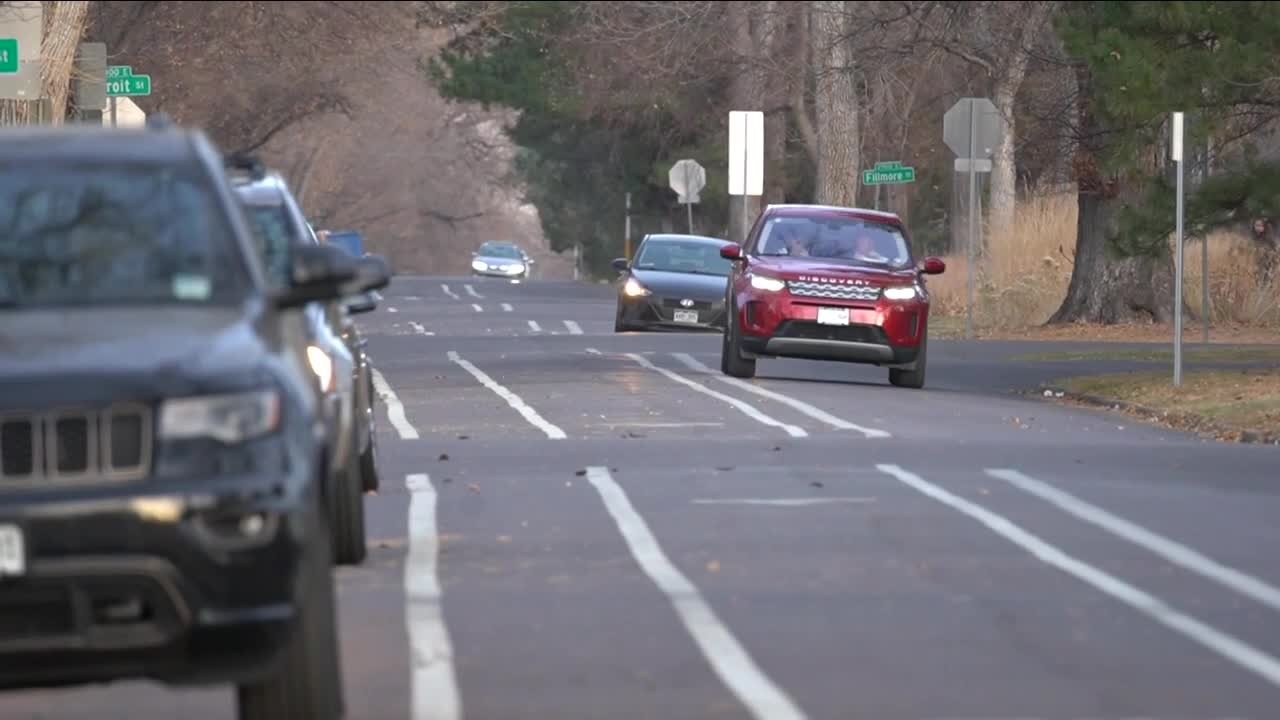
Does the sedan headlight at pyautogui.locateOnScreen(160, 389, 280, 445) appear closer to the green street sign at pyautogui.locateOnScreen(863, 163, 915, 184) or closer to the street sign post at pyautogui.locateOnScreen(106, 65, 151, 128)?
the street sign post at pyautogui.locateOnScreen(106, 65, 151, 128)

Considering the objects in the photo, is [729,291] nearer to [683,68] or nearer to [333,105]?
[683,68]

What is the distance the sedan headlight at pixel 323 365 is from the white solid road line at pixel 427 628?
3.02ft

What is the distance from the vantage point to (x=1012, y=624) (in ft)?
39.2

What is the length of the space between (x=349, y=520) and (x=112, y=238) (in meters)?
4.20

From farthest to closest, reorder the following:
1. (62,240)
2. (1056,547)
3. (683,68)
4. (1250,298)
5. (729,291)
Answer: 1. (683,68)
2. (1250,298)
3. (729,291)
4. (1056,547)
5. (62,240)

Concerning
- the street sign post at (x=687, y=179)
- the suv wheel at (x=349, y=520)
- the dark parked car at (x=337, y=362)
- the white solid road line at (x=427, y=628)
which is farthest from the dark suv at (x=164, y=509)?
the street sign post at (x=687, y=179)

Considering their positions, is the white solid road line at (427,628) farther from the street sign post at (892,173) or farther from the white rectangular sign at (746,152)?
the white rectangular sign at (746,152)

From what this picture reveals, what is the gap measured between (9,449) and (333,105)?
205 ft

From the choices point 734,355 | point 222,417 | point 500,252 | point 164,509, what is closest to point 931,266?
point 734,355

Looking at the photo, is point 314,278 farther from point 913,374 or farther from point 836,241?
point 836,241

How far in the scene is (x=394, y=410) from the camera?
990 inches

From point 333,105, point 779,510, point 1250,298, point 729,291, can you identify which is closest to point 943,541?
point 779,510

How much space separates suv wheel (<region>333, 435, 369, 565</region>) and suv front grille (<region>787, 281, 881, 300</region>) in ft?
50.6

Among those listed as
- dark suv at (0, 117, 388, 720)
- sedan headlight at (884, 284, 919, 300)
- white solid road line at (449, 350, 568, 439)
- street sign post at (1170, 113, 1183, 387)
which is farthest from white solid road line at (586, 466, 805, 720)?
sedan headlight at (884, 284, 919, 300)
